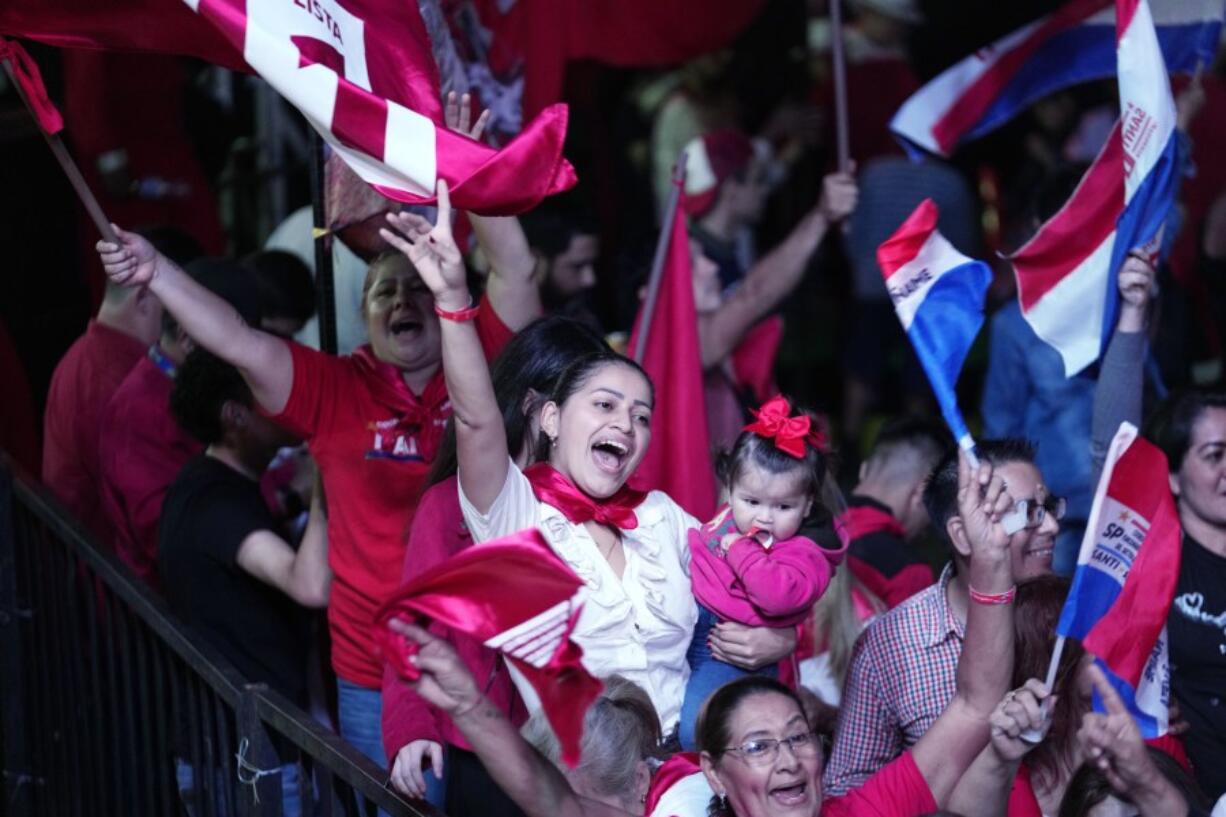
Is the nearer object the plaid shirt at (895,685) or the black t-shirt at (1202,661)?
the plaid shirt at (895,685)

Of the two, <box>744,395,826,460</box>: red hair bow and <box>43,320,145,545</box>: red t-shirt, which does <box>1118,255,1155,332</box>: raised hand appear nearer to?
<box>744,395,826,460</box>: red hair bow

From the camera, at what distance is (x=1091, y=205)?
4.89m

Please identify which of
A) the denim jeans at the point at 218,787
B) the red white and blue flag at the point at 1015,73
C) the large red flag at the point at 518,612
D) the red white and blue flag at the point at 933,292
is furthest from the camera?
the red white and blue flag at the point at 1015,73

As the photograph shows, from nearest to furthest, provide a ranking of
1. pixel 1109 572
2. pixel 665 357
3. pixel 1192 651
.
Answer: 1. pixel 1109 572
2. pixel 1192 651
3. pixel 665 357

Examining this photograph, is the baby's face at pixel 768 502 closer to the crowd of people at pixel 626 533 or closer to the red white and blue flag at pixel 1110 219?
the crowd of people at pixel 626 533

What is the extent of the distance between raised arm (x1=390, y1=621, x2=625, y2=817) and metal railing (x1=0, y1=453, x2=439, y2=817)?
244 mm

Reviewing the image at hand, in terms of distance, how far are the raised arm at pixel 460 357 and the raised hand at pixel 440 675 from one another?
52 centimetres

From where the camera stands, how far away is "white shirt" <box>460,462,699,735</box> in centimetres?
383

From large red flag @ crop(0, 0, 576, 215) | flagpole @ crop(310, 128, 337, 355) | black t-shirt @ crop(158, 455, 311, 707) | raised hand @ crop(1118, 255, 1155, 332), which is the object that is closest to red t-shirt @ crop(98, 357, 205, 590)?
black t-shirt @ crop(158, 455, 311, 707)

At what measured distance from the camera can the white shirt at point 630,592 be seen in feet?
12.6

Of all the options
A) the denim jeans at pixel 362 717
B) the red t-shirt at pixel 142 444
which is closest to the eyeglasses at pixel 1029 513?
the denim jeans at pixel 362 717

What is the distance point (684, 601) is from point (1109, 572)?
94cm

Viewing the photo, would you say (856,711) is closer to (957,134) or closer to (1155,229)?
(1155,229)

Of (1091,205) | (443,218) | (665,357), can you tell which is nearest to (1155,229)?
(1091,205)
